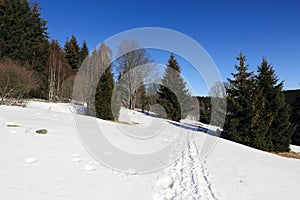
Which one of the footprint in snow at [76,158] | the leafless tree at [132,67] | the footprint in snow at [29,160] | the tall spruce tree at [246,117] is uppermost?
the leafless tree at [132,67]

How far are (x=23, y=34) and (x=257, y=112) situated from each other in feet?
96.2

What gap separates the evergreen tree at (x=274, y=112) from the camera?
37.7 feet

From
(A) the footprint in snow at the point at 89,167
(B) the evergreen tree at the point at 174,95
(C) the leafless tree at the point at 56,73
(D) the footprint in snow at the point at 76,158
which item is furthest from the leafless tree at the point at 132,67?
(A) the footprint in snow at the point at 89,167

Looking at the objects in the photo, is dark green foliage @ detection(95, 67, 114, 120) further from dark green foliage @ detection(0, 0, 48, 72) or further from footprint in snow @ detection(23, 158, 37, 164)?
dark green foliage @ detection(0, 0, 48, 72)

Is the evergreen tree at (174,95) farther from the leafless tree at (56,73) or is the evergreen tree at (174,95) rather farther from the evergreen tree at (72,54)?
the evergreen tree at (72,54)

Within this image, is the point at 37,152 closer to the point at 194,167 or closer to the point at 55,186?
the point at 55,186

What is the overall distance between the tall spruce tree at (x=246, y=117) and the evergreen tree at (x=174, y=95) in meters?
8.57

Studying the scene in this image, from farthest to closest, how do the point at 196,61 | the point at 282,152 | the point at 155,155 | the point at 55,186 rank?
the point at 282,152 → the point at 196,61 → the point at 155,155 → the point at 55,186

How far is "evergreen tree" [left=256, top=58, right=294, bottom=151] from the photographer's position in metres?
11.5

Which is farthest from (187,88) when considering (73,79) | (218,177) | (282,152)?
(218,177)

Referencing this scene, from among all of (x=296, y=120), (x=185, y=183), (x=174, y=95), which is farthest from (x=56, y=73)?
(x=296, y=120)

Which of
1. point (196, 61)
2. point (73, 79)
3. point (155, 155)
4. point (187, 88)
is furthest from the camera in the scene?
point (73, 79)

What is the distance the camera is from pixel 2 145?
3.77 metres

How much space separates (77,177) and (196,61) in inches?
322
